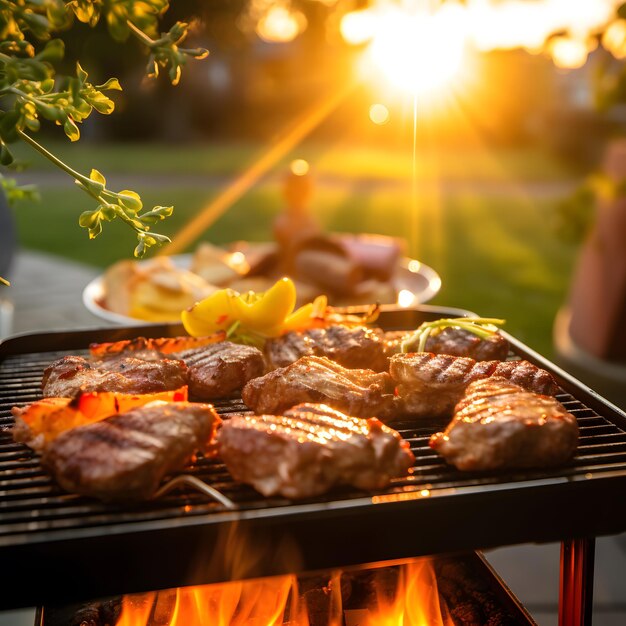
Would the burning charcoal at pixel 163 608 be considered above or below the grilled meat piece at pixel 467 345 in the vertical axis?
below

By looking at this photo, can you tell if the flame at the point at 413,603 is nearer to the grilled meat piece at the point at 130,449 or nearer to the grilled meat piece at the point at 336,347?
the grilled meat piece at the point at 336,347

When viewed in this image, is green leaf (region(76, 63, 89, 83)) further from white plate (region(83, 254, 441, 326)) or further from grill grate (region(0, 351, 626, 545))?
white plate (region(83, 254, 441, 326))

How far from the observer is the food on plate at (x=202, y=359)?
8.68 ft

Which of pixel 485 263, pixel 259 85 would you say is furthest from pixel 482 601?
pixel 259 85

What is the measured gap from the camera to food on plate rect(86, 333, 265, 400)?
2.65m

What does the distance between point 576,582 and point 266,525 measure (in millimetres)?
1133

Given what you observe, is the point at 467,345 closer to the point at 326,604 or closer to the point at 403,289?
the point at 326,604

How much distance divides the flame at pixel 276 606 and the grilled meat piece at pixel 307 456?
0.90 m

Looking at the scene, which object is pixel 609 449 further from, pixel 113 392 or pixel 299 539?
pixel 113 392

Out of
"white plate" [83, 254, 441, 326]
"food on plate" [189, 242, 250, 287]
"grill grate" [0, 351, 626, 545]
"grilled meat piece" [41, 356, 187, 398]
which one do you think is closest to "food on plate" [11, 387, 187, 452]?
"grill grate" [0, 351, 626, 545]

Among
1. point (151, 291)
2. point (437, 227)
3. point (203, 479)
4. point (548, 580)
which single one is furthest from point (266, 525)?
point (437, 227)

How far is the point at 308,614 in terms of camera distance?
278 centimetres

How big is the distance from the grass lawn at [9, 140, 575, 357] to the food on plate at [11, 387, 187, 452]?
6.50 metres

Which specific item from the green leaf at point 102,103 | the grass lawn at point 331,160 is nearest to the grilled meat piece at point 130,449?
the green leaf at point 102,103
